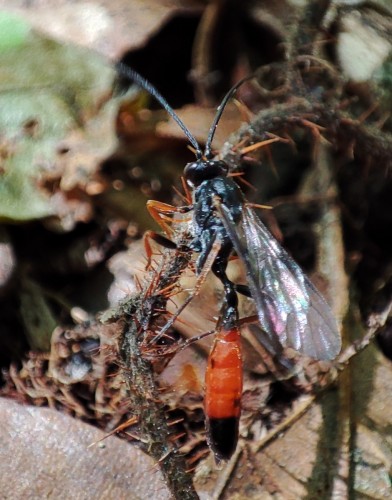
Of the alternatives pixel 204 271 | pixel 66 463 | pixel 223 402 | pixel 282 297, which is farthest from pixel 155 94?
pixel 66 463

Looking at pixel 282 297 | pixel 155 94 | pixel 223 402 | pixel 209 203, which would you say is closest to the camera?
pixel 223 402

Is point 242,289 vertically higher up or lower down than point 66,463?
higher up

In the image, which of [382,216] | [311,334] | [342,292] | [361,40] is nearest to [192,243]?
[311,334]

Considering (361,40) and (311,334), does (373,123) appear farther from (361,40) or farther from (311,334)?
(311,334)

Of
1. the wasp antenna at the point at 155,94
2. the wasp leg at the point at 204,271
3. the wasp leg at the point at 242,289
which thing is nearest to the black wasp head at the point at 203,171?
the wasp antenna at the point at 155,94

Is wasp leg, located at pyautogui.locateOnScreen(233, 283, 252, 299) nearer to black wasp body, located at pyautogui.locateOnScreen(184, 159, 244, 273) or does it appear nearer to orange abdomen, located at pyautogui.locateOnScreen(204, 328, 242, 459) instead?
black wasp body, located at pyautogui.locateOnScreen(184, 159, 244, 273)

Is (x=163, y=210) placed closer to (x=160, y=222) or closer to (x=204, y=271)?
(x=160, y=222)

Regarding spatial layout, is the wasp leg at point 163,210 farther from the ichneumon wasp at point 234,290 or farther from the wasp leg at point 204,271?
the wasp leg at point 204,271
